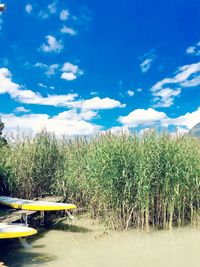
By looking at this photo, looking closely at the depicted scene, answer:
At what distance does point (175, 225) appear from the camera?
977cm

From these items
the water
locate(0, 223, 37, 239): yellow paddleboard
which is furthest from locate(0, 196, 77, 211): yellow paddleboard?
locate(0, 223, 37, 239): yellow paddleboard

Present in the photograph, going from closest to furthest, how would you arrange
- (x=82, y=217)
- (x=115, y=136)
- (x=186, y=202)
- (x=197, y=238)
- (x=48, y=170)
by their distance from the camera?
(x=197, y=238) → (x=186, y=202) → (x=115, y=136) → (x=82, y=217) → (x=48, y=170)

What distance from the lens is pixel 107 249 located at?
8.35m

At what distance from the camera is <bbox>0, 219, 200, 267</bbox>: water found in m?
7.54

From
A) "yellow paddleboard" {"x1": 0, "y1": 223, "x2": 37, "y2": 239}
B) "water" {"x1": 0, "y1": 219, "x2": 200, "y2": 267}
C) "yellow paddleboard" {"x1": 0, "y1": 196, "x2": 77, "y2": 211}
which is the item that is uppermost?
"yellow paddleboard" {"x1": 0, "y1": 196, "x2": 77, "y2": 211}

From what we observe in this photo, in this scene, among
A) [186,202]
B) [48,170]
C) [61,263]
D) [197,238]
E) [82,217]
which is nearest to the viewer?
[61,263]

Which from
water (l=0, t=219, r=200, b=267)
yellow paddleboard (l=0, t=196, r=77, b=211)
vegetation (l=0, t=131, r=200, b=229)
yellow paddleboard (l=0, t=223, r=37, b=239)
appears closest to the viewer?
yellow paddleboard (l=0, t=223, r=37, b=239)

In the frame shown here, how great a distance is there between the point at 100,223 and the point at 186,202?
2351 mm

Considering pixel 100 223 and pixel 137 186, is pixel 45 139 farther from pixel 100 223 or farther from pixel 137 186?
pixel 137 186

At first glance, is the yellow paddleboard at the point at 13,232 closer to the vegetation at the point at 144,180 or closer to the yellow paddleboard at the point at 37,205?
the yellow paddleboard at the point at 37,205

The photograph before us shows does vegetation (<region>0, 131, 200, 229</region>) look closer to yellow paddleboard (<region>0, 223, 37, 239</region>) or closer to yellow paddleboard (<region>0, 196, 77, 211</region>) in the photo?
yellow paddleboard (<region>0, 196, 77, 211</region>)

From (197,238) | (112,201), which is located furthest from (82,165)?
(197,238)

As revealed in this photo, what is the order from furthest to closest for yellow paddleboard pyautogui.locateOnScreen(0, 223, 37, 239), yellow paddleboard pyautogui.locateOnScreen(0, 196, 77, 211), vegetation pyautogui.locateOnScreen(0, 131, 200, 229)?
1. yellow paddleboard pyautogui.locateOnScreen(0, 196, 77, 211)
2. vegetation pyautogui.locateOnScreen(0, 131, 200, 229)
3. yellow paddleboard pyautogui.locateOnScreen(0, 223, 37, 239)

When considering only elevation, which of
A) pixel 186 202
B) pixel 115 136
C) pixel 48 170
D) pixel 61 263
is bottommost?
pixel 61 263
